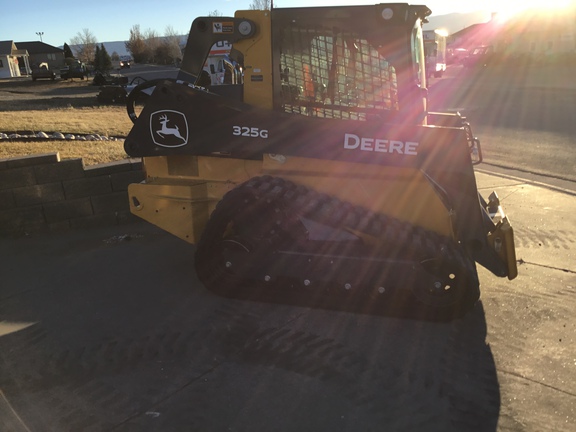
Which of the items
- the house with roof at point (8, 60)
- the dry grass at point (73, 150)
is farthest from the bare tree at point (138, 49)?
the dry grass at point (73, 150)

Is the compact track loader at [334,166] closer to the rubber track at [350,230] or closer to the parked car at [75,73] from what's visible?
the rubber track at [350,230]

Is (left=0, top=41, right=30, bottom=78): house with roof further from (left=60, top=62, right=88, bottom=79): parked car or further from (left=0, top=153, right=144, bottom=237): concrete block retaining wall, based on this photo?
(left=0, top=153, right=144, bottom=237): concrete block retaining wall

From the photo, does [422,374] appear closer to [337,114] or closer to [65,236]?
[337,114]

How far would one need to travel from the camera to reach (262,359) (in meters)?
3.53

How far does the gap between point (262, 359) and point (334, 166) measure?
65.7 inches

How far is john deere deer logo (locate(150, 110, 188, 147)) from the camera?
441cm

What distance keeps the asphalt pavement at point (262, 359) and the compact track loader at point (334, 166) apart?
0.96 ft

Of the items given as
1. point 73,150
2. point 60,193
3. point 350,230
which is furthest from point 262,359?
point 73,150

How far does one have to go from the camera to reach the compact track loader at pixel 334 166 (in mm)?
3971

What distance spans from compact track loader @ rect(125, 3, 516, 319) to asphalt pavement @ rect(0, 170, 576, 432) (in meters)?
0.29

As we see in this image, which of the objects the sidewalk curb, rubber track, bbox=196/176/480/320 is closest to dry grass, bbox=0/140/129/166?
rubber track, bbox=196/176/480/320

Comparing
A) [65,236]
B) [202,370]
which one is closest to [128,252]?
[65,236]

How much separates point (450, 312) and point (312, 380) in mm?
1267

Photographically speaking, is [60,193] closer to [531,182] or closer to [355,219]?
[355,219]
